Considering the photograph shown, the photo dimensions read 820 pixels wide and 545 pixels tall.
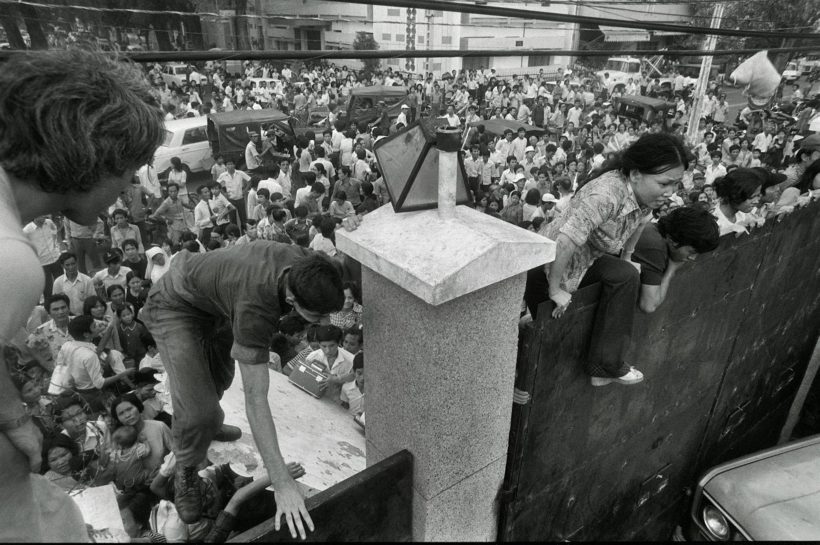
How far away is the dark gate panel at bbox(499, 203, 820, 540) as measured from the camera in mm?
2734

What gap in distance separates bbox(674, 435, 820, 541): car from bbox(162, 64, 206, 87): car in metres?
25.3

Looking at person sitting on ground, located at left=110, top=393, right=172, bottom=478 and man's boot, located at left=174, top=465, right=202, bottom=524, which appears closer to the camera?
man's boot, located at left=174, top=465, right=202, bottom=524

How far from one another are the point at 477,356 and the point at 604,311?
2.75 ft

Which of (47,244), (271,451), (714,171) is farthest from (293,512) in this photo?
(714,171)

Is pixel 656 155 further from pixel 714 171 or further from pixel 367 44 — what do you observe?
pixel 367 44

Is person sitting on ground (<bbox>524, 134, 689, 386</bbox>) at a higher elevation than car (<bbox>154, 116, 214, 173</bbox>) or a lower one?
higher

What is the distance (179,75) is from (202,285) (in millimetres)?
27517

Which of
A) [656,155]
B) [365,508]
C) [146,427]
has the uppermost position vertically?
[656,155]

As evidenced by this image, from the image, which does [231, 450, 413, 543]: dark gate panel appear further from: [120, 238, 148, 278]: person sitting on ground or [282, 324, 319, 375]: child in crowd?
[120, 238, 148, 278]: person sitting on ground

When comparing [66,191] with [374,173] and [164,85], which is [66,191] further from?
[164,85]

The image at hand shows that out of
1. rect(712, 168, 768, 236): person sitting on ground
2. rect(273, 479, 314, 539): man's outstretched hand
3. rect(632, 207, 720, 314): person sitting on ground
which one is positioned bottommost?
rect(273, 479, 314, 539): man's outstretched hand

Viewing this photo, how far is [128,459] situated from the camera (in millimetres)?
4340

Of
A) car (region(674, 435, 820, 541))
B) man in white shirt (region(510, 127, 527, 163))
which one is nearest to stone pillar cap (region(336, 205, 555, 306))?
car (region(674, 435, 820, 541))

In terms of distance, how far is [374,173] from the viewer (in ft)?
38.1
